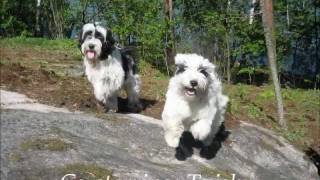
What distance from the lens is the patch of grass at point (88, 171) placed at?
725 centimetres

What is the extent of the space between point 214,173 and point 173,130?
90 cm

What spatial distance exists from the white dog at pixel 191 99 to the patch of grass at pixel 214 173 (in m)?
0.45

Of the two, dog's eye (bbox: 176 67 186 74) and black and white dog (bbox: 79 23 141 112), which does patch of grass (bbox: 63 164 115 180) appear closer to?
dog's eye (bbox: 176 67 186 74)

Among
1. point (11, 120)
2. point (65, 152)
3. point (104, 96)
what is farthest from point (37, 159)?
point (104, 96)

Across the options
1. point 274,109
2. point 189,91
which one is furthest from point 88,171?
point 274,109

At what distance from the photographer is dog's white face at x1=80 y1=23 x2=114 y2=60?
31.6ft

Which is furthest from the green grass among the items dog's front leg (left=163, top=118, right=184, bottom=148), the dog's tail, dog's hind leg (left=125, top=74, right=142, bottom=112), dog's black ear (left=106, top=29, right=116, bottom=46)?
dog's front leg (left=163, top=118, right=184, bottom=148)

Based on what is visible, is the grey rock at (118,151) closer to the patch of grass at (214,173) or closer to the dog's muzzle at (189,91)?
the patch of grass at (214,173)

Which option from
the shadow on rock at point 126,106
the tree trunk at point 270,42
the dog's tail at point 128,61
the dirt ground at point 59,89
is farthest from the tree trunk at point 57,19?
the dog's tail at point 128,61

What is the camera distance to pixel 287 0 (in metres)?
28.9

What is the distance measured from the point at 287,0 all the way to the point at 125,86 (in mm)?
19526

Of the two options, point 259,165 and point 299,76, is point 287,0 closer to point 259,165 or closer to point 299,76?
point 299,76

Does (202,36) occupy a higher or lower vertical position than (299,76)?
higher

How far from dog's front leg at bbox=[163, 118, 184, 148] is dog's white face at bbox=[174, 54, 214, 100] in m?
0.42
